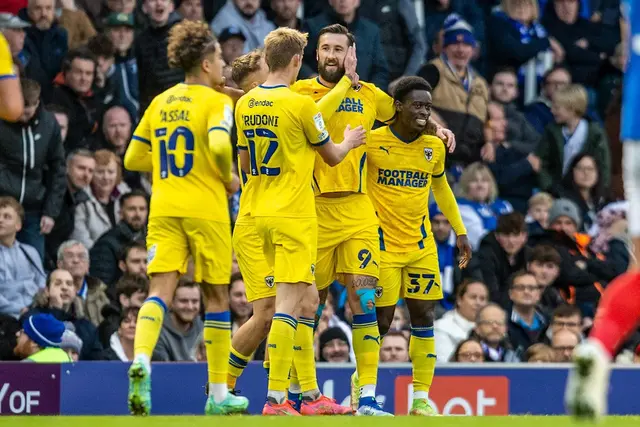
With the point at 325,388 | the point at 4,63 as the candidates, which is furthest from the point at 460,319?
the point at 4,63

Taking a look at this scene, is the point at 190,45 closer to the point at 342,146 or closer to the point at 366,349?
the point at 342,146

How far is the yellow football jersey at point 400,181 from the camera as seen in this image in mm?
11719

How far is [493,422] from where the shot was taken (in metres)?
8.97

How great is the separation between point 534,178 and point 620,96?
2.31 metres

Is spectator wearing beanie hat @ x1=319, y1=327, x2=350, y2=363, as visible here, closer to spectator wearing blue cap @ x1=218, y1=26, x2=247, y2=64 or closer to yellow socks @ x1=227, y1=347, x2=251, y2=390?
yellow socks @ x1=227, y1=347, x2=251, y2=390

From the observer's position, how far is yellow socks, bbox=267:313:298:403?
33.6 feet

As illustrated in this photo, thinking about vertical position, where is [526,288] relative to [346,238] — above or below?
below

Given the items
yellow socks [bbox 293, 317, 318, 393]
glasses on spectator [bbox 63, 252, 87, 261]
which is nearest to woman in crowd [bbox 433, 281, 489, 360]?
glasses on spectator [bbox 63, 252, 87, 261]

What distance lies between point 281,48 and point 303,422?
114 inches

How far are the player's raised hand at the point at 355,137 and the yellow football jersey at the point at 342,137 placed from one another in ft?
2.32

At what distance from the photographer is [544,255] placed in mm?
16344

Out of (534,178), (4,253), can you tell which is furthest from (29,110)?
(534,178)

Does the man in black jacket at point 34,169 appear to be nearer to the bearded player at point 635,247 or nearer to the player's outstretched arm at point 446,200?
the player's outstretched arm at point 446,200

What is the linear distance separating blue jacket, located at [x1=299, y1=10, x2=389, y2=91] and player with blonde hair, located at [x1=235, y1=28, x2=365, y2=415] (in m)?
6.18
